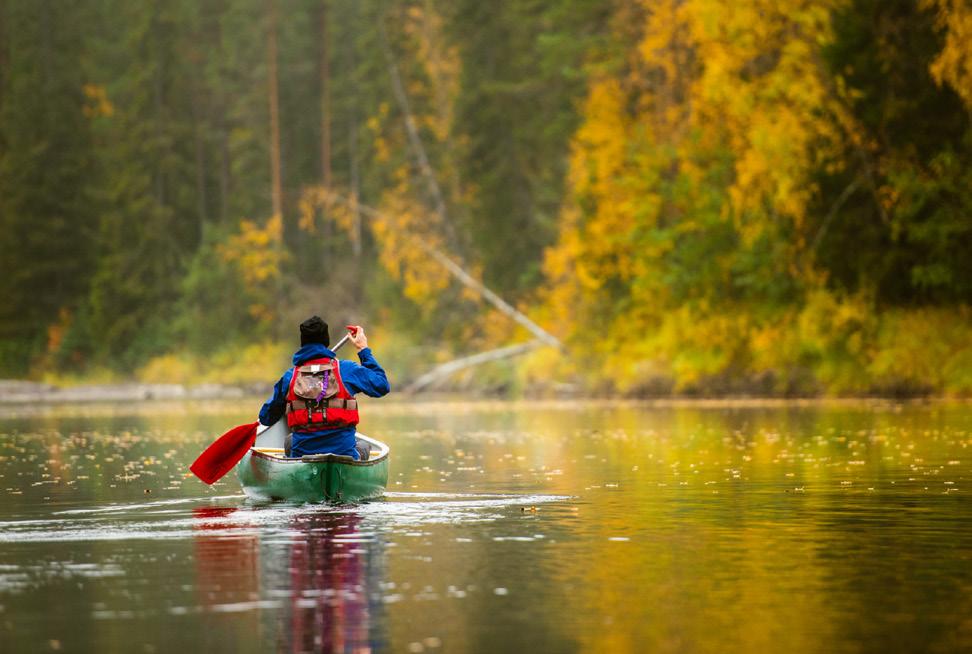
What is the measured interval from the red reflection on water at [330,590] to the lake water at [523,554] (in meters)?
0.03

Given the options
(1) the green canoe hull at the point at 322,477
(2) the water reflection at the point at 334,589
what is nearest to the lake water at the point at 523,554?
(2) the water reflection at the point at 334,589

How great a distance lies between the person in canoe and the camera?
18578 millimetres

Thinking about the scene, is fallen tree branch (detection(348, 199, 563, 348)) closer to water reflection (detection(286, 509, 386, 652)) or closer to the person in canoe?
the person in canoe

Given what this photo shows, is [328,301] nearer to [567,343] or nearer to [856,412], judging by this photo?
[567,343]

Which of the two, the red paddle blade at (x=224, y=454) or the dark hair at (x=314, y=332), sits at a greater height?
the dark hair at (x=314, y=332)

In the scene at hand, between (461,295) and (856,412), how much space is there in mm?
33984

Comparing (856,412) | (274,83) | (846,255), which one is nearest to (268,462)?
(856,412)

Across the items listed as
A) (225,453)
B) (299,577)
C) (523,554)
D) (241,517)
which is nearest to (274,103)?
(225,453)

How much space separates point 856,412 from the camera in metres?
A: 36.9

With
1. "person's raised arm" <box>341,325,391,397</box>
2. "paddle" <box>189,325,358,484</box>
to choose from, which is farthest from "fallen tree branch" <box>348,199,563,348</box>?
"person's raised arm" <box>341,325,391,397</box>

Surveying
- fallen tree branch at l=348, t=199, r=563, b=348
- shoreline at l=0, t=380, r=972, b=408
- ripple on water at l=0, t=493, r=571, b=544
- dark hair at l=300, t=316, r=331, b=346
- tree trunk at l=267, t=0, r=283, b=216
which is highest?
tree trunk at l=267, t=0, r=283, b=216

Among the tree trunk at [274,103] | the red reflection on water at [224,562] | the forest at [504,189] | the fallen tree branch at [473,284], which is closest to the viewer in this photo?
the red reflection on water at [224,562]

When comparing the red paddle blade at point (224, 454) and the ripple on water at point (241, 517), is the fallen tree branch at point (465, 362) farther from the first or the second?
the ripple on water at point (241, 517)

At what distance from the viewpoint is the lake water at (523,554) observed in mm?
10320
